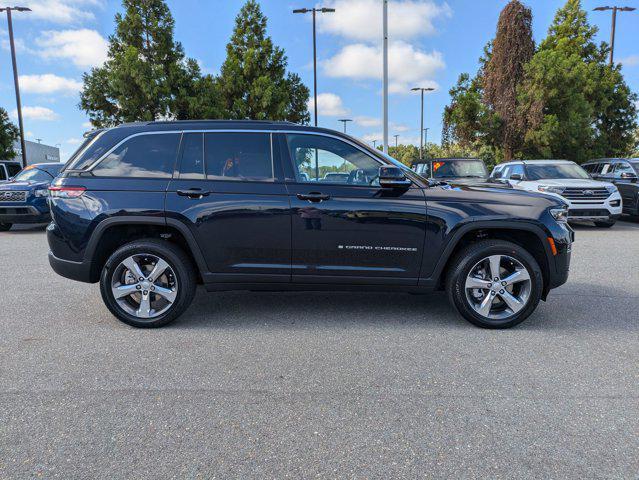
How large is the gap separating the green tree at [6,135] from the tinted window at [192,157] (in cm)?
3237

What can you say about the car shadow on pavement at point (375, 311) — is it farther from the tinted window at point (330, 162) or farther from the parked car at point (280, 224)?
the tinted window at point (330, 162)

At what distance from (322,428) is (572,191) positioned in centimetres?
1055

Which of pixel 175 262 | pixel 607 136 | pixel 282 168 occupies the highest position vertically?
pixel 607 136

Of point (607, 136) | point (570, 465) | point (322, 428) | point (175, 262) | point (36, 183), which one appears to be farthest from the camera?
point (607, 136)

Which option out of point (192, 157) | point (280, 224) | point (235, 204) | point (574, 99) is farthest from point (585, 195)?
point (574, 99)

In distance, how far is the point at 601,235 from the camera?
10.5 m

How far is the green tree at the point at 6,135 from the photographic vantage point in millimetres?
29938

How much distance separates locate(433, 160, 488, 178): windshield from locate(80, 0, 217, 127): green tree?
13280 mm

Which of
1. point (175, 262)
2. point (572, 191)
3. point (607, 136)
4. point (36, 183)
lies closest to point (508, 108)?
point (607, 136)

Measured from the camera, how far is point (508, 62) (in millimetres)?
23031

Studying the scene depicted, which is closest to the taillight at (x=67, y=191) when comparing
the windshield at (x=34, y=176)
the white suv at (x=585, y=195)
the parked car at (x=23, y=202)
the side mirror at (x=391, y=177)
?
the side mirror at (x=391, y=177)

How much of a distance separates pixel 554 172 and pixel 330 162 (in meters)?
9.92

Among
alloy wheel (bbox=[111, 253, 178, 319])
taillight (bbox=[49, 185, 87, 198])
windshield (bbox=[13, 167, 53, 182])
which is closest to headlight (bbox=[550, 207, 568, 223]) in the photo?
alloy wheel (bbox=[111, 253, 178, 319])

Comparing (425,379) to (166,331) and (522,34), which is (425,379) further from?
(522,34)
